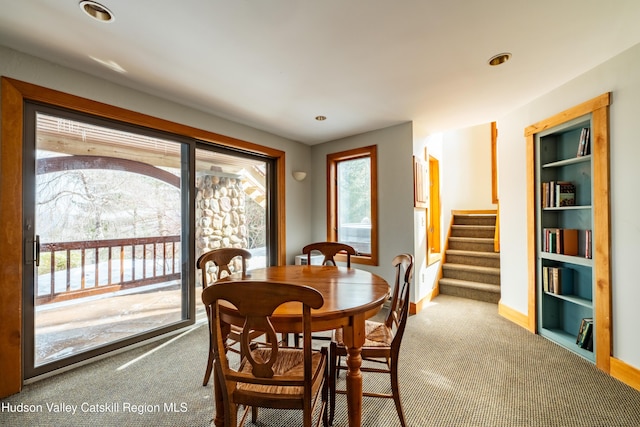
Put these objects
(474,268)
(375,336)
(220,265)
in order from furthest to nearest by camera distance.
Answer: (474,268) → (220,265) → (375,336)

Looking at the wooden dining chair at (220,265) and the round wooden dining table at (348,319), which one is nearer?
the round wooden dining table at (348,319)

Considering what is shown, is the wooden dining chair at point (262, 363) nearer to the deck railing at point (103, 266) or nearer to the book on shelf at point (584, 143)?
the deck railing at point (103, 266)

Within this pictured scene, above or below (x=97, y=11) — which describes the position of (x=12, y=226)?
below

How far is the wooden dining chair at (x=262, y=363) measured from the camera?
1055mm

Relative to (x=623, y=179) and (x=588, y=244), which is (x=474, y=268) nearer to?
(x=588, y=244)

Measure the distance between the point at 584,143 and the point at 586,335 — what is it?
5.38 ft

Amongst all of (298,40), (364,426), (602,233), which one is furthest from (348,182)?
(364,426)

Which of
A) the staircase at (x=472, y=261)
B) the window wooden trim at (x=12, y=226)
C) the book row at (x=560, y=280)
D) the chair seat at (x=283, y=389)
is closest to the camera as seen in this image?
the chair seat at (x=283, y=389)

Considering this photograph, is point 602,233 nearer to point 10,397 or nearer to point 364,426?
point 364,426

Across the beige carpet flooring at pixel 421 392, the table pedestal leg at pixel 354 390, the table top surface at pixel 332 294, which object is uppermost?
the table top surface at pixel 332 294

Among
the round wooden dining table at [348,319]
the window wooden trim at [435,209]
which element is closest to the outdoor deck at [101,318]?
the round wooden dining table at [348,319]

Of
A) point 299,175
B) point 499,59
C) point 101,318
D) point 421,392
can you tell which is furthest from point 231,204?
point 499,59

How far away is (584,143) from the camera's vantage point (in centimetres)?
232

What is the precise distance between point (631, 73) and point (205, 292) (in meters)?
3.11
